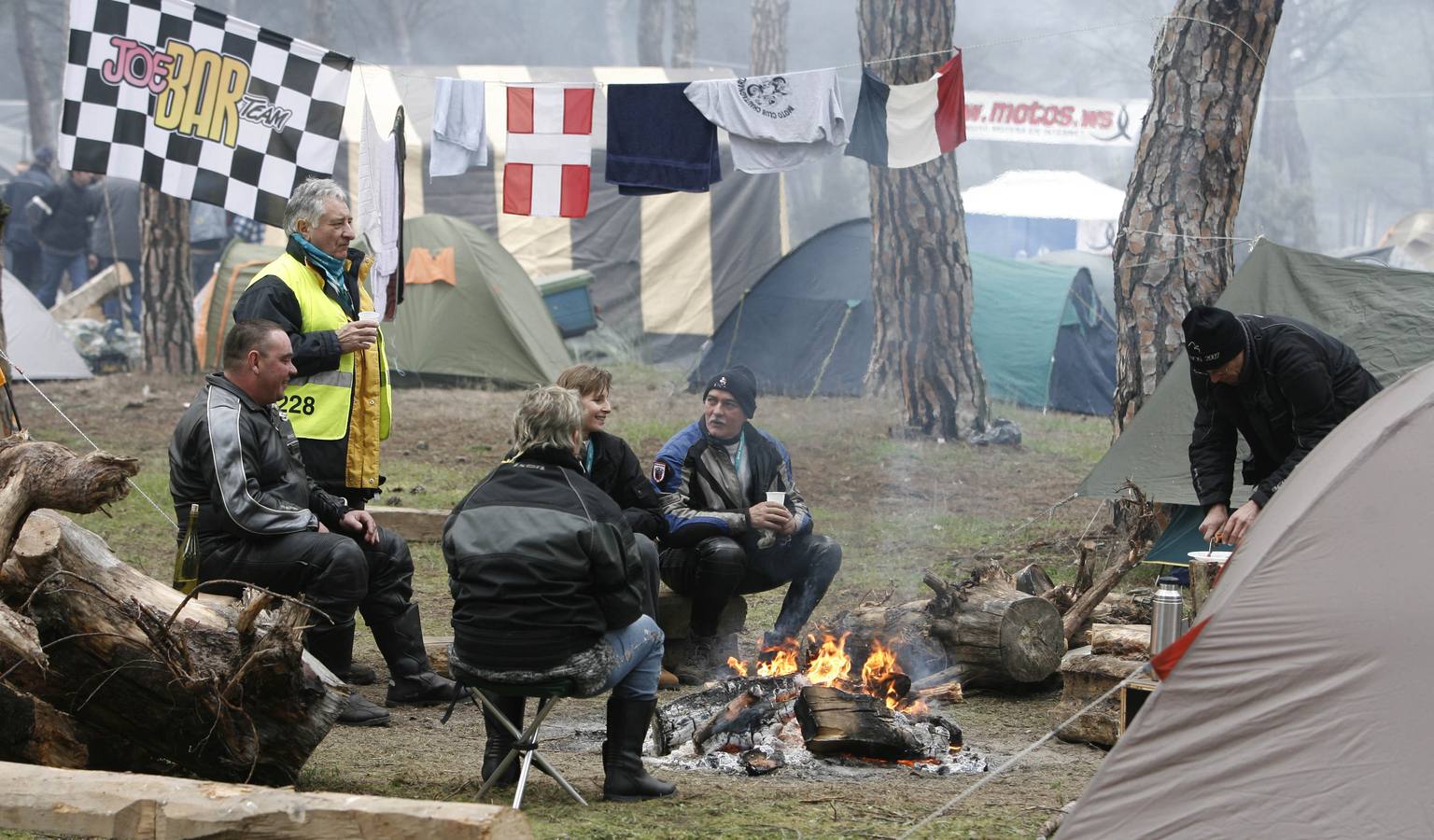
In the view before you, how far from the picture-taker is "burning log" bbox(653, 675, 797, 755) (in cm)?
486

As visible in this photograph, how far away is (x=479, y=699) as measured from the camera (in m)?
4.12

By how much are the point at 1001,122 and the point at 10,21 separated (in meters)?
27.2

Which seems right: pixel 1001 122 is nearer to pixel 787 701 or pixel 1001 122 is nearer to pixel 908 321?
pixel 908 321

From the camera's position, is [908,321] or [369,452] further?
[908,321]

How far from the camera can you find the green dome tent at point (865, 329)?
1347 centimetres

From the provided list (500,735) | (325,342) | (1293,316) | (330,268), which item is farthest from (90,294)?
(500,735)

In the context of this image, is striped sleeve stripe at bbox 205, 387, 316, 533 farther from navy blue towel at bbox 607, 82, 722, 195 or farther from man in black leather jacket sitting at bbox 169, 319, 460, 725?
navy blue towel at bbox 607, 82, 722, 195

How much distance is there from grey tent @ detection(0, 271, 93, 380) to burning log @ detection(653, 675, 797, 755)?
1008 cm

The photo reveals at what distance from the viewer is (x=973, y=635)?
5.60 metres

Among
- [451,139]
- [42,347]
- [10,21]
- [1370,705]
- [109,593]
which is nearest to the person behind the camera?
[1370,705]

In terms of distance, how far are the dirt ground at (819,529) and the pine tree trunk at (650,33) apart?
15.6 m

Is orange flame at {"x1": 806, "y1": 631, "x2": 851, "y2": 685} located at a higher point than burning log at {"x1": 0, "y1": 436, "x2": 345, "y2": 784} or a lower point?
lower

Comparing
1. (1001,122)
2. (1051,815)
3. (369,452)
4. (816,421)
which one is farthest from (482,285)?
(1001,122)

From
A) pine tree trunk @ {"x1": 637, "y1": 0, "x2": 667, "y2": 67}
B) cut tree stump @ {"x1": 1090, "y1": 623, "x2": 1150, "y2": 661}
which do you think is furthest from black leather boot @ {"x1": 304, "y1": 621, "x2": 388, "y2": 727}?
pine tree trunk @ {"x1": 637, "y1": 0, "x2": 667, "y2": 67}
